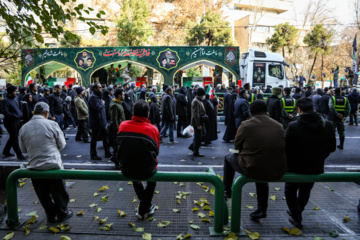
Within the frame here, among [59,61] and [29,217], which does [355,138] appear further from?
[59,61]

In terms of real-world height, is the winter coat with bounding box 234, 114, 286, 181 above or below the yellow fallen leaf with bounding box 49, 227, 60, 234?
above

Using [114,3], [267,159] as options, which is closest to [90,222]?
[267,159]

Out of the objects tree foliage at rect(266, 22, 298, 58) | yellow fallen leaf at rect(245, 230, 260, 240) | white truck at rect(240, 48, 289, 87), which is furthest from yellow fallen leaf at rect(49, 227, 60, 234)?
tree foliage at rect(266, 22, 298, 58)

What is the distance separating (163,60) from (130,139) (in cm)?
1737

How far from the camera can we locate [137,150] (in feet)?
11.1

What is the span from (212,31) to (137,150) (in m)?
26.6

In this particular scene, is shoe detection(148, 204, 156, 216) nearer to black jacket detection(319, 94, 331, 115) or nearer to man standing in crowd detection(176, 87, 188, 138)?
man standing in crowd detection(176, 87, 188, 138)

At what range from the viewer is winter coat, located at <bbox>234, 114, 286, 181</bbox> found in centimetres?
325

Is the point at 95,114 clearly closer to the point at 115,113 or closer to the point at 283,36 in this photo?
the point at 115,113

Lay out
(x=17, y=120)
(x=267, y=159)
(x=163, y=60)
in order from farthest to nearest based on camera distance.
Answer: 1. (x=163, y=60)
2. (x=17, y=120)
3. (x=267, y=159)

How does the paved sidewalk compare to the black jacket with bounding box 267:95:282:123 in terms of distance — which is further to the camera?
the black jacket with bounding box 267:95:282:123

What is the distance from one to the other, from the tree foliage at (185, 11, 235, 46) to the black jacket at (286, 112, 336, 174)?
25963 millimetres

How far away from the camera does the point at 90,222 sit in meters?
3.81

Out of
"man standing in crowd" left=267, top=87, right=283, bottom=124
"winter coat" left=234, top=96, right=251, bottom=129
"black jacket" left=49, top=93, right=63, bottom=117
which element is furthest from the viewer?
"black jacket" left=49, top=93, right=63, bottom=117
